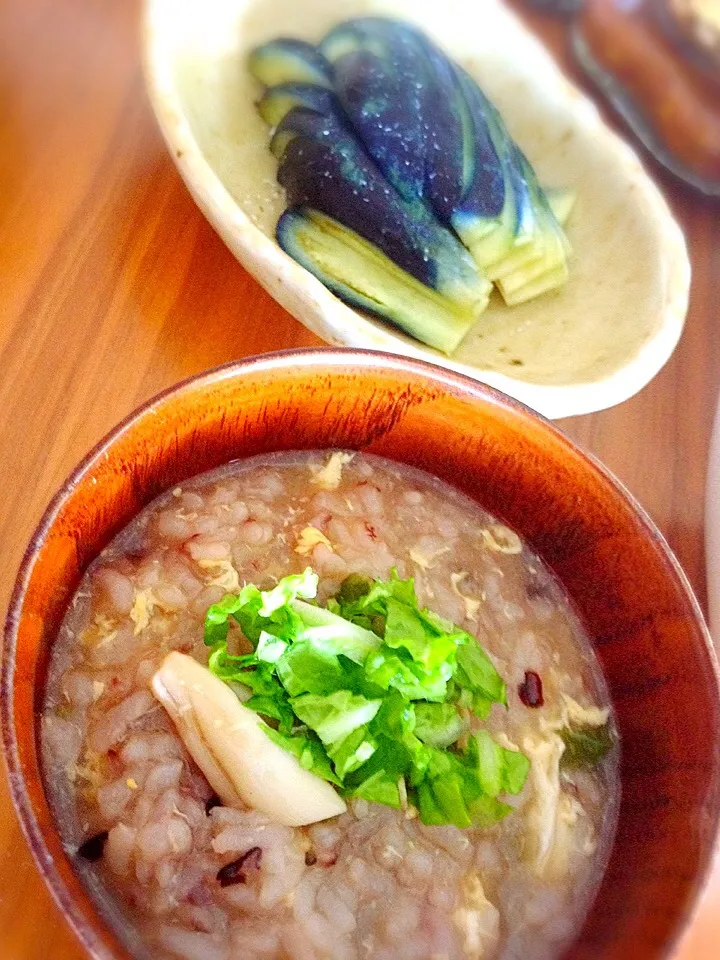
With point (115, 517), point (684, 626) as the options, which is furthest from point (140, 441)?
point (684, 626)

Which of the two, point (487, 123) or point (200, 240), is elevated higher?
point (487, 123)

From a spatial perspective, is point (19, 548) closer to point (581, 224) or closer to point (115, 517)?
point (115, 517)

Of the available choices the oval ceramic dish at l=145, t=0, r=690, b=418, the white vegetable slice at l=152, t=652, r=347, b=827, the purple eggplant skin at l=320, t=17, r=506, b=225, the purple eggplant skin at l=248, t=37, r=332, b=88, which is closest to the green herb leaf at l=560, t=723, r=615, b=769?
the white vegetable slice at l=152, t=652, r=347, b=827

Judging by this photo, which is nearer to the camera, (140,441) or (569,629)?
(140,441)

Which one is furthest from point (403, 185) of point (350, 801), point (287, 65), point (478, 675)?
point (350, 801)

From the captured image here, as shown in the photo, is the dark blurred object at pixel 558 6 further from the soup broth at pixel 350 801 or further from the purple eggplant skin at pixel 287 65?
the soup broth at pixel 350 801

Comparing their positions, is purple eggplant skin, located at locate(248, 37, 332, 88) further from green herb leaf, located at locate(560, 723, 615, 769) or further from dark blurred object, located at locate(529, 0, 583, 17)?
green herb leaf, located at locate(560, 723, 615, 769)
